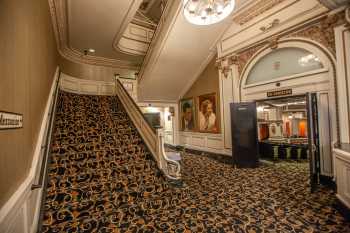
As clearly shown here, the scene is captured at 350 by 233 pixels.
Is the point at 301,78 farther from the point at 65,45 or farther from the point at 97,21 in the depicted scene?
the point at 65,45

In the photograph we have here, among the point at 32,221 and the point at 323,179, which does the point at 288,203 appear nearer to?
the point at 323,179

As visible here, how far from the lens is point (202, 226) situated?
7.52 feet

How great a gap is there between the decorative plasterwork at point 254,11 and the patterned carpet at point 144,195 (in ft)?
16.1

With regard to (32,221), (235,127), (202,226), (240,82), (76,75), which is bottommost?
(202,226)

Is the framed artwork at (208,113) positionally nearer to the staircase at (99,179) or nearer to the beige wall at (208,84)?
the beige wall at (208,84)

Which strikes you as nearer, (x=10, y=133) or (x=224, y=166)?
(x=10, y=133)

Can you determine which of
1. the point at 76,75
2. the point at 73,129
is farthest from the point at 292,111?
the point at 76,75

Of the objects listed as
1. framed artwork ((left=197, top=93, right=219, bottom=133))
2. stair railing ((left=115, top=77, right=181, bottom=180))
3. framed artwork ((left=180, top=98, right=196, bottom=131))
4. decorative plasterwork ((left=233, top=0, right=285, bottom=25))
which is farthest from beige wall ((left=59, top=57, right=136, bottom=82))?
decorative plasterwork ((left=233, top=0, right=285, bottom=25))

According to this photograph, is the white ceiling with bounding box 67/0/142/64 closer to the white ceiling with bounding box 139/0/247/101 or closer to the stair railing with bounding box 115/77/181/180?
the white ceiling with bounding box 139/0/247/101

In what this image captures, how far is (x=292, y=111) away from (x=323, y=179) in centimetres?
417

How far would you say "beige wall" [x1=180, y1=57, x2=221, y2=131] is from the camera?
6645 millimetres

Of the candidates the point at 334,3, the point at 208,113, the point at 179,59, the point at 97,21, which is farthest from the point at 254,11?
the point at 97,21

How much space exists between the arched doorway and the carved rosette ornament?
0.58m

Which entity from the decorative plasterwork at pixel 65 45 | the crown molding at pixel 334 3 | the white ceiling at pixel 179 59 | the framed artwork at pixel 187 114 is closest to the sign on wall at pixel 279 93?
the crown molding at pixel 334 3
